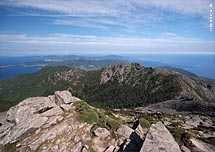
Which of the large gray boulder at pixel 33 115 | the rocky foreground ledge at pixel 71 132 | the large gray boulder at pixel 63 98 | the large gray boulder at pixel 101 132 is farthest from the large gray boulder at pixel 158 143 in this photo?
the large gray boulder at pixel 63 98

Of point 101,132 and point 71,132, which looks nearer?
point 101,132

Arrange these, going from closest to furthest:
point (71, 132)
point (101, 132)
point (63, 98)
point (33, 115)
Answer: point (101, 132)
point (71, 132)
point (33, 115)
point (63, 98)

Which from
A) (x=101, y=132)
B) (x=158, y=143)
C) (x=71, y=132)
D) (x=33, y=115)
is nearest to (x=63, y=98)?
(x=33, y=115)

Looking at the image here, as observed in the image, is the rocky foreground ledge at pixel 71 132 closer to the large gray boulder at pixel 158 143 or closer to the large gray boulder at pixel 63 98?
the large gray boulder at pixel 158 143

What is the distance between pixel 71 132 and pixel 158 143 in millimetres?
11570

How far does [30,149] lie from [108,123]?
31.2 ft

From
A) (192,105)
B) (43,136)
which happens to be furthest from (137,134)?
(192,105)

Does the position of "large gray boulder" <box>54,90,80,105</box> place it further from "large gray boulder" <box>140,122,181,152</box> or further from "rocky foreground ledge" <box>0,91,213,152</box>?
"large gray boulder" <box>140,122,181,152</box>

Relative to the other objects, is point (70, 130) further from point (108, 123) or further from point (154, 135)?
point (154, 135)

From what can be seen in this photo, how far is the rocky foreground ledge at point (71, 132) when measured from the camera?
919 inches

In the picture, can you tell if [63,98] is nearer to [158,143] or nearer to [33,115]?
[33,115]

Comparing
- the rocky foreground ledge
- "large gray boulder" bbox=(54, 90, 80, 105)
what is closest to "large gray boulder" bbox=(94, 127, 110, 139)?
the rocky foreground ledge

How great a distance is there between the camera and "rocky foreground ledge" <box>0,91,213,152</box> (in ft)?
76.6

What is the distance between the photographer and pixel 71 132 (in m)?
26.2
